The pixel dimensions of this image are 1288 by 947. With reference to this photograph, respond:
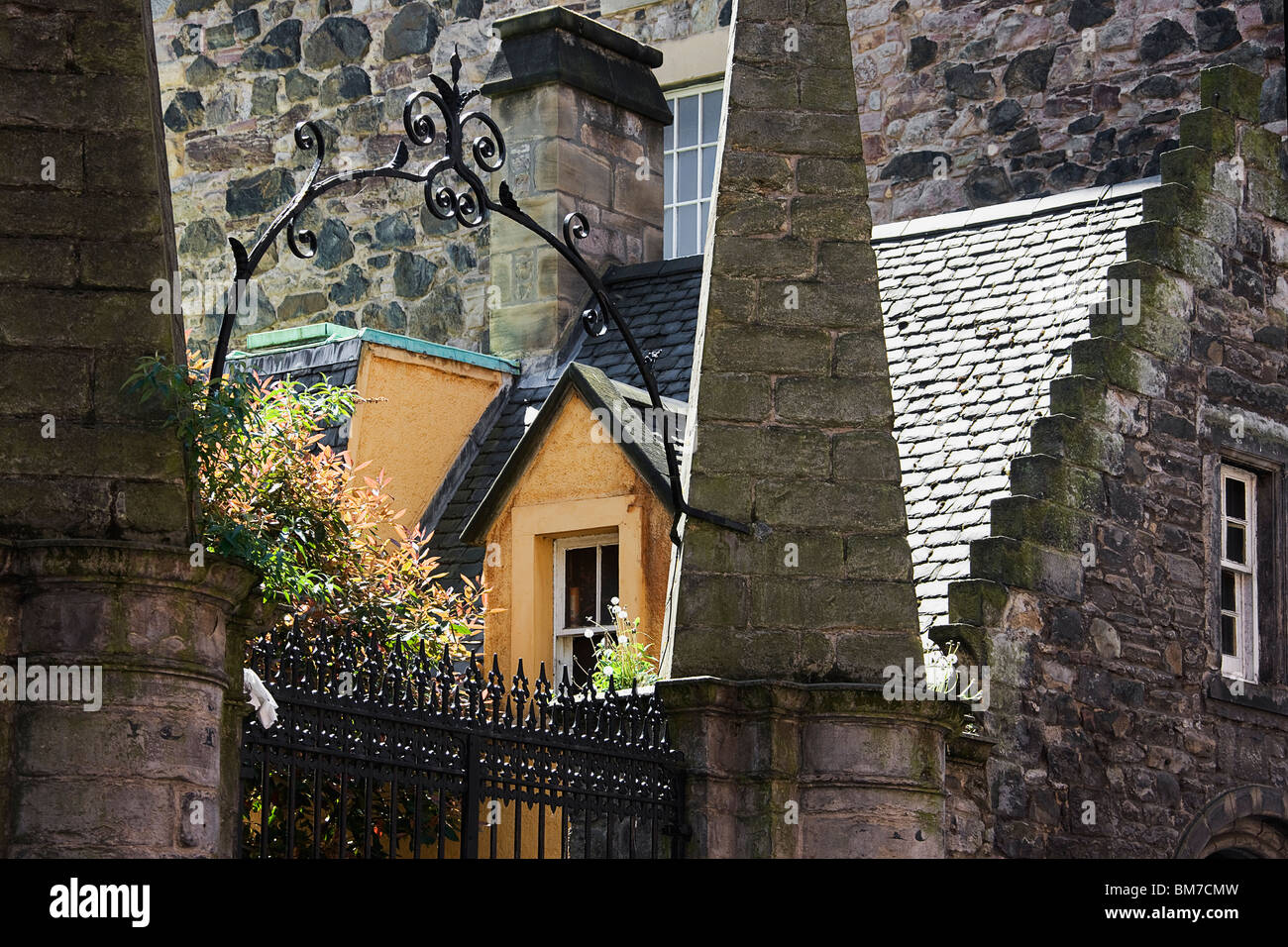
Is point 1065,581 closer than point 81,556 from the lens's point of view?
No

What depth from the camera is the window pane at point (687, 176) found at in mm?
19219

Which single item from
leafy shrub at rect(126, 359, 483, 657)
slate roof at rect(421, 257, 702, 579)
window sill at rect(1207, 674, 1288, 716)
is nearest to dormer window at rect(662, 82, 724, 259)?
slate roof at rect(421, 257, 702, 579)

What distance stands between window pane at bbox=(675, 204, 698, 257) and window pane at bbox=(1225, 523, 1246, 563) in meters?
5.92

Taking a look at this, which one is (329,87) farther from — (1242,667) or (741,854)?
(741,854)

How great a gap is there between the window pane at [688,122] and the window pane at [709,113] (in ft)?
0.24

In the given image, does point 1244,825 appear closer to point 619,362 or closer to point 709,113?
point 619,362

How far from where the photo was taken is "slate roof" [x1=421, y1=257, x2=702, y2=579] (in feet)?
47.6

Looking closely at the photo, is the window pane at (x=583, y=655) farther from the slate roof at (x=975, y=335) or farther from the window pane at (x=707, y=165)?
the window pane at (x=707, y=165)

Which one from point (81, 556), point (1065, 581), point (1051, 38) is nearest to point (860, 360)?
point (1065, 581)

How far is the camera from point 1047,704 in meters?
12.8

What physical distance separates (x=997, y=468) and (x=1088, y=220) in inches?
89.3

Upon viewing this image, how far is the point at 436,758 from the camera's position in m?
9.03

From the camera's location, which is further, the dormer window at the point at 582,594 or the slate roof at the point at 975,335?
the slate roof at the point at 975,335

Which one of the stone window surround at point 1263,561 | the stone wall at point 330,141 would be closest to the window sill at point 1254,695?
the stone window surround at point 1263,561
